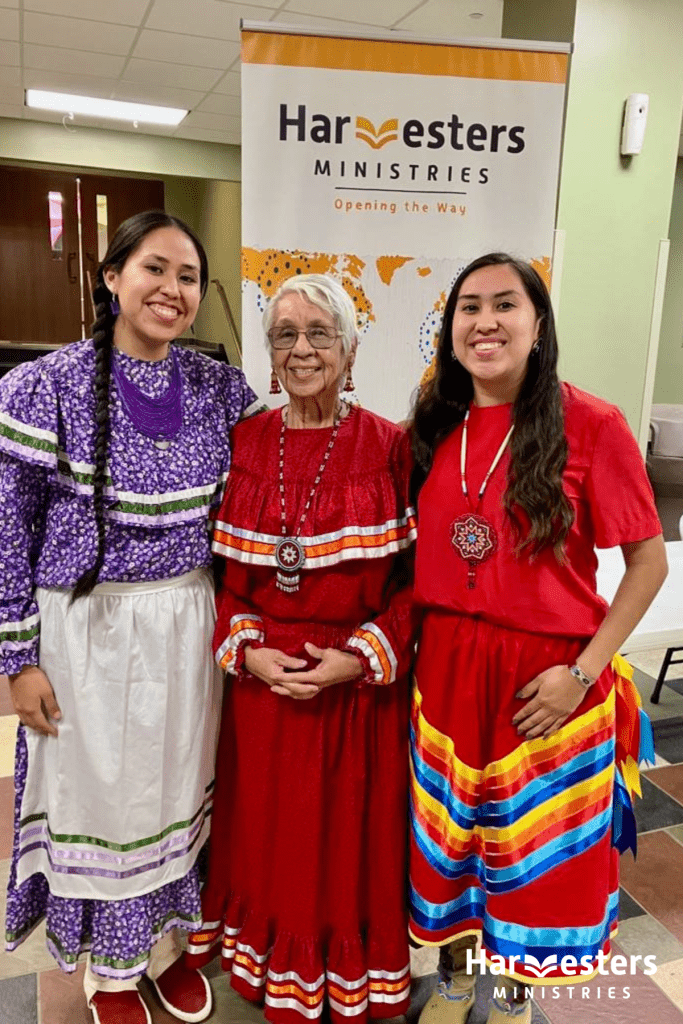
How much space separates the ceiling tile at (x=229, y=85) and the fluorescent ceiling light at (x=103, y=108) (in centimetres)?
82

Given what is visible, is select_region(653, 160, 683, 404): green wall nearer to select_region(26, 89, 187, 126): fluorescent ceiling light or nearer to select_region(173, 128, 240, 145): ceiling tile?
select_region(173, 128, 240, 145): ceiling tile

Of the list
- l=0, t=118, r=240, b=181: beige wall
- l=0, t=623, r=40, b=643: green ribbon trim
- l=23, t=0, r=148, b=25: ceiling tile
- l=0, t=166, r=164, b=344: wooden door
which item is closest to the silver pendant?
l=0, t=623, r=40, b=643: green ribbon trim

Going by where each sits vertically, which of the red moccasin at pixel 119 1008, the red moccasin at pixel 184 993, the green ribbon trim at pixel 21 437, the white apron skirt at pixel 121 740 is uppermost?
the green ribbon trim at pixel 21 437

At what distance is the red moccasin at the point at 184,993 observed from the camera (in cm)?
176

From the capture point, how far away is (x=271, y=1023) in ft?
5.60

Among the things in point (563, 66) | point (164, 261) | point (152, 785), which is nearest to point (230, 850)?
point (152, 785)

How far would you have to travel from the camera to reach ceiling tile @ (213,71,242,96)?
19.1 feet

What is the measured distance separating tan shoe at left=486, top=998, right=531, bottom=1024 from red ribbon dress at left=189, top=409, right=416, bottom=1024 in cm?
19

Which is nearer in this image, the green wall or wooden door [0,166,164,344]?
the green wall

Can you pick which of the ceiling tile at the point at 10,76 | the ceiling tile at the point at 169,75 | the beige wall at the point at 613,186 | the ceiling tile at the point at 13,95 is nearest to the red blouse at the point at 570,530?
the beige wall at the point at 613,186

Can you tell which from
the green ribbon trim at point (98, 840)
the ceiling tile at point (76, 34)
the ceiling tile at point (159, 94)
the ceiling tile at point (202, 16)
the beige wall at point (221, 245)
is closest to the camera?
the green ribbon trim at point (98, 840)

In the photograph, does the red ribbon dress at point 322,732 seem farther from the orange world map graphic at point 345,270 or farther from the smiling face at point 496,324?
the orange world map graphic at point 345,270

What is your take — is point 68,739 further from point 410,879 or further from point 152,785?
point 410,879

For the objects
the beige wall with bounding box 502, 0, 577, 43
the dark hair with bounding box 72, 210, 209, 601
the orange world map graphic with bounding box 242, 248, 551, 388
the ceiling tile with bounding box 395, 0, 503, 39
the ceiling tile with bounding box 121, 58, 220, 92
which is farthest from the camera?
the ceiling tile with bounding box 121, 58, 220, 92
